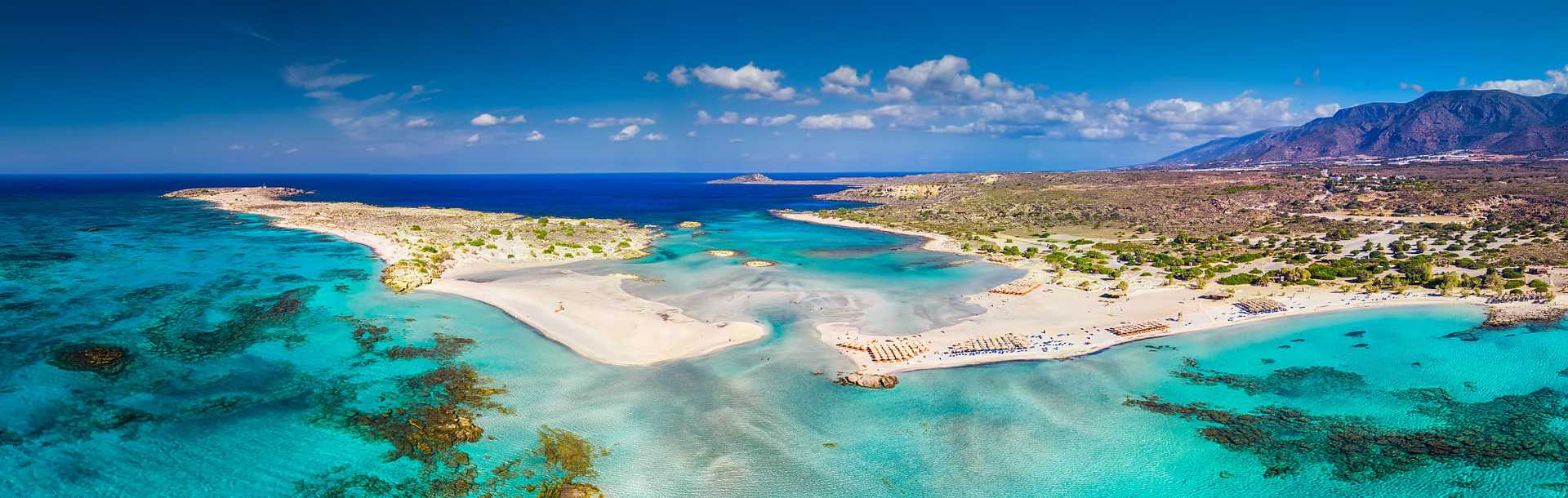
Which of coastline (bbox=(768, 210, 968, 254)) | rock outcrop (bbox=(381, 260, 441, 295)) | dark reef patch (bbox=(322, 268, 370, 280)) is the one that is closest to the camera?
rock outcrop (bbox=(381, 260, 441, 295))

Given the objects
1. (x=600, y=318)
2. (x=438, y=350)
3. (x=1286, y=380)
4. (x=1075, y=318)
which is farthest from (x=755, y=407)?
(x=1286, y=380)

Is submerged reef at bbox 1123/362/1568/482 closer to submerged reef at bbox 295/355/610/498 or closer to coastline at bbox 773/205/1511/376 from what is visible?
coastline at bbox 773/205/1511/376

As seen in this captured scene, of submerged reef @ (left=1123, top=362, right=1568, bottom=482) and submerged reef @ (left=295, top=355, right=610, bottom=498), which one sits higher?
submerged reef @ (left=295, top=355, right=610, bottom=498)

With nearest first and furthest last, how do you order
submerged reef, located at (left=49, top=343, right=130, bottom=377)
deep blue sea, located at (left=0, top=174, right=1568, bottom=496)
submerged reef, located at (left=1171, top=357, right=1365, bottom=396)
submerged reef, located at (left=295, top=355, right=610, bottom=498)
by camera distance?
submerged reef, located at (left=295, top=355, right=610, bottom=498) < deep blue sea, located at (left=0, top=174, right=1568, bottom=496) < submerged reef, located at (left=1171, top=357, right=1365, bottom=396) < submerged reef, located at (left=49, top=343, right=130, bottom=377)

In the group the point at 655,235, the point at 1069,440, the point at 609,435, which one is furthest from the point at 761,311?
the point at 655,235

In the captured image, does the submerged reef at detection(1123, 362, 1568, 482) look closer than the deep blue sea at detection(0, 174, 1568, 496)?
No

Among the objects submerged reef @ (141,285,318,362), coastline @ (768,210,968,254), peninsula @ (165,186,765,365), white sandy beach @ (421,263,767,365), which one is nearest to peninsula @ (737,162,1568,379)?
coastline @ (768,210,968,254)

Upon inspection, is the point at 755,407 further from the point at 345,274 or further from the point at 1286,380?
the point at 345,274
